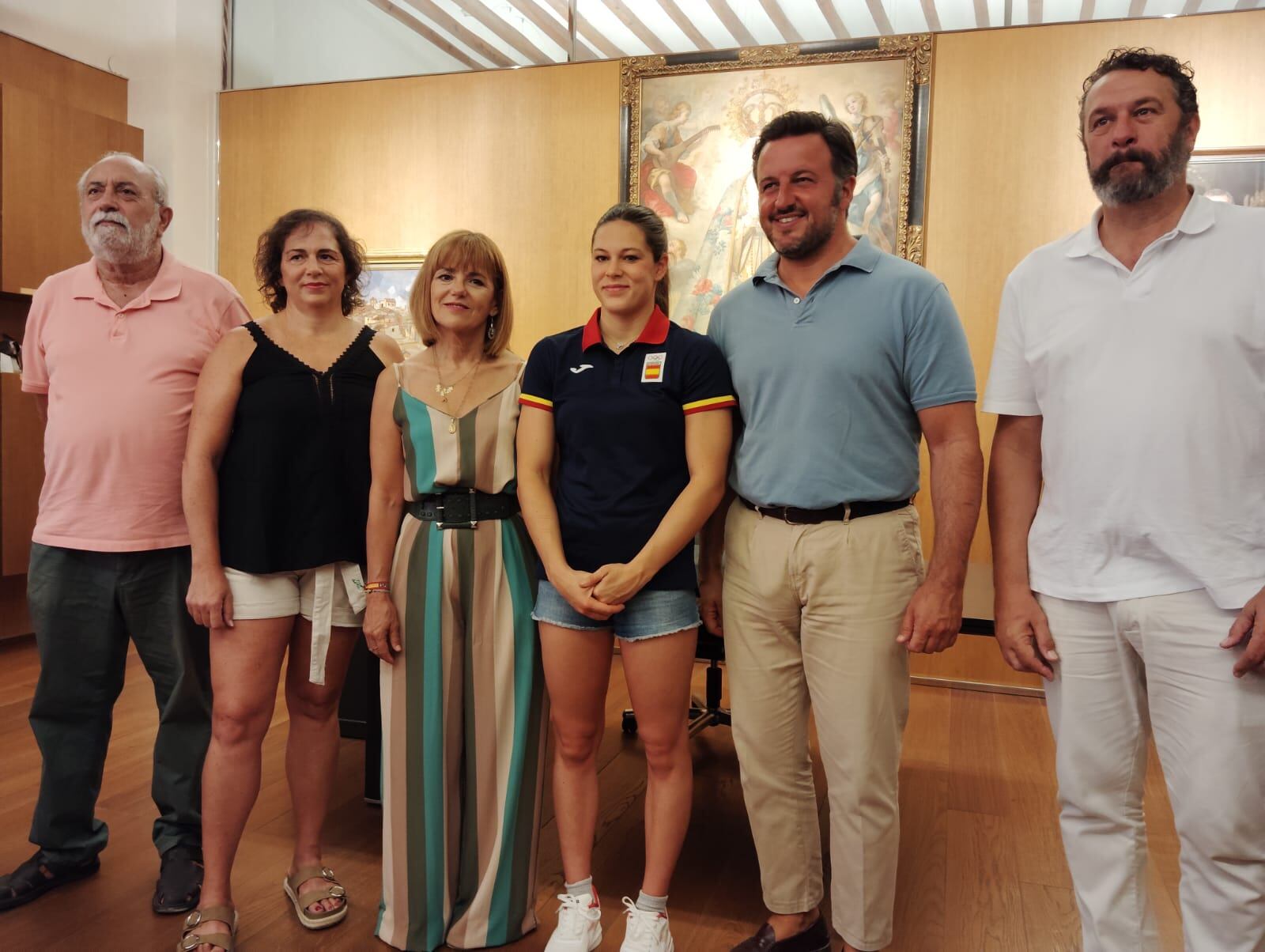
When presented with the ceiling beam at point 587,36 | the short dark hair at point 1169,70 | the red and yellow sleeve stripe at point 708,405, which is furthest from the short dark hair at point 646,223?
the ceiling beam at point 587,36

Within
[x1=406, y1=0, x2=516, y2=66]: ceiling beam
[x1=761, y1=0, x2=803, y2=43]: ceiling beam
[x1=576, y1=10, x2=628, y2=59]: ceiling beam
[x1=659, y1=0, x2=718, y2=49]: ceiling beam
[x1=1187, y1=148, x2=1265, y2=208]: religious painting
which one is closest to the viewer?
[x1=1187, y1=148, x2=1265, y2=208]: religious painting

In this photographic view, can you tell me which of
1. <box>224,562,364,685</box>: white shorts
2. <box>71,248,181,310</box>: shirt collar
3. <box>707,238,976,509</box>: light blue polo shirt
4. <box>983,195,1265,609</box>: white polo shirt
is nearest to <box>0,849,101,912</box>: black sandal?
<box>224,562,364,685</box>: white shorts

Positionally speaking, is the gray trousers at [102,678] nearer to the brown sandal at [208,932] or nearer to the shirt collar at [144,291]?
the brown sandal at [208,932]

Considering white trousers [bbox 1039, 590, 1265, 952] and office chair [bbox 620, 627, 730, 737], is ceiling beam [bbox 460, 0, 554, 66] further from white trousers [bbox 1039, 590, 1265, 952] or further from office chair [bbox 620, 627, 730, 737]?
white trousers [bbox 1039, 590, 1265, 952]

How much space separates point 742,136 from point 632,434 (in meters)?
3.50

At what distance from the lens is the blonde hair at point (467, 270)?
7.37 feet

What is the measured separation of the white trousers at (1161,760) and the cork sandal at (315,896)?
1.74 metres

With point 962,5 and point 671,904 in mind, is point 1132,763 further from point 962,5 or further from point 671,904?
point 962,5

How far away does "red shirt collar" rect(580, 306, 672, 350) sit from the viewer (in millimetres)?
2145

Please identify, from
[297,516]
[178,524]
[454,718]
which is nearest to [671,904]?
[454,718]

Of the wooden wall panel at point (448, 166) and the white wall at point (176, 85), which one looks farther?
the white wall at point (176, 85)

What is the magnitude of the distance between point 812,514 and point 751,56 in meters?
3.74

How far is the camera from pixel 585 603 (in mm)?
2074

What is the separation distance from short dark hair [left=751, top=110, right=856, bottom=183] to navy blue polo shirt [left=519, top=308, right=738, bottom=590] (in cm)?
47
